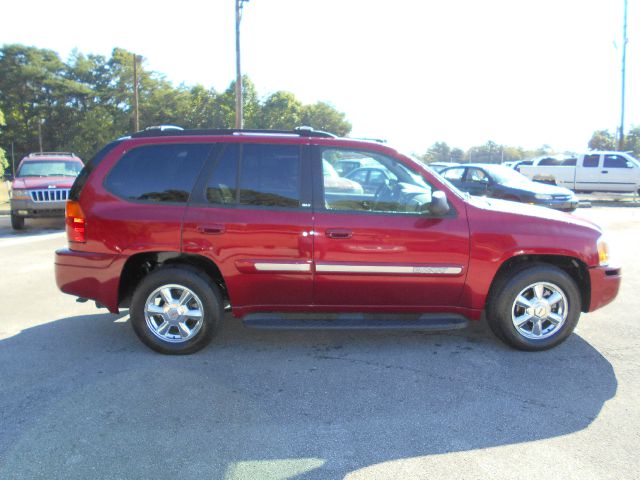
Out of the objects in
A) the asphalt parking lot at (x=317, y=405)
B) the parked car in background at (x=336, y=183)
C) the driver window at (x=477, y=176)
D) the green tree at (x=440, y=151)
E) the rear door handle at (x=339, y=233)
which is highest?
the green tree at (x=440, y=151)

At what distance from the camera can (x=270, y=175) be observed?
4430mm

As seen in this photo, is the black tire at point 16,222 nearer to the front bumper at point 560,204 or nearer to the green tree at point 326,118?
the front bumper at point 560,204

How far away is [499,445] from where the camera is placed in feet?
10.1

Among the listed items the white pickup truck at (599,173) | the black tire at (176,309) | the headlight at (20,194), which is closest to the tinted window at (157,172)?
the black tire at (176,309)

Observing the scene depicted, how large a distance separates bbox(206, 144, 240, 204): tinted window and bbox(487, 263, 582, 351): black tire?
94.8 inches

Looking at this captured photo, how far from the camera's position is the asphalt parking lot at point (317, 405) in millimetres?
2879

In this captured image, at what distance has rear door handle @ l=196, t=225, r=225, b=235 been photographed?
4.31 meters

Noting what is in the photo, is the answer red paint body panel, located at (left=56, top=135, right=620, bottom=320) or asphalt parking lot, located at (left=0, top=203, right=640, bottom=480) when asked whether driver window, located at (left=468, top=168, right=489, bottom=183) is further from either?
red paint body panel, located at (left=56, top=135, right=620, bottom=320)

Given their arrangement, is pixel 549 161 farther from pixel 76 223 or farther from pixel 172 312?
pixel 76 223

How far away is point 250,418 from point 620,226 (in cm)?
1305

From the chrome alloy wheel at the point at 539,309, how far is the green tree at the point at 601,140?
65.8 m

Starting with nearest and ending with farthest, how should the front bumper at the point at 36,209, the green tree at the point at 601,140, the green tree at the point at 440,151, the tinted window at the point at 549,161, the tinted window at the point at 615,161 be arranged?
the front bumper at the point at 36,209, the tinted window at the point at 615,161, the tinted window at the point at 549,161, the green tree at the point at 601,140, the green tree at the point at 440,151

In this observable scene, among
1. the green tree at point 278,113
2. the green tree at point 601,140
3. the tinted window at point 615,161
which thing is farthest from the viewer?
the green tree at point 601,140

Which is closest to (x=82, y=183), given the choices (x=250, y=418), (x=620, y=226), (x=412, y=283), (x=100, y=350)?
(x=100, y=350)
